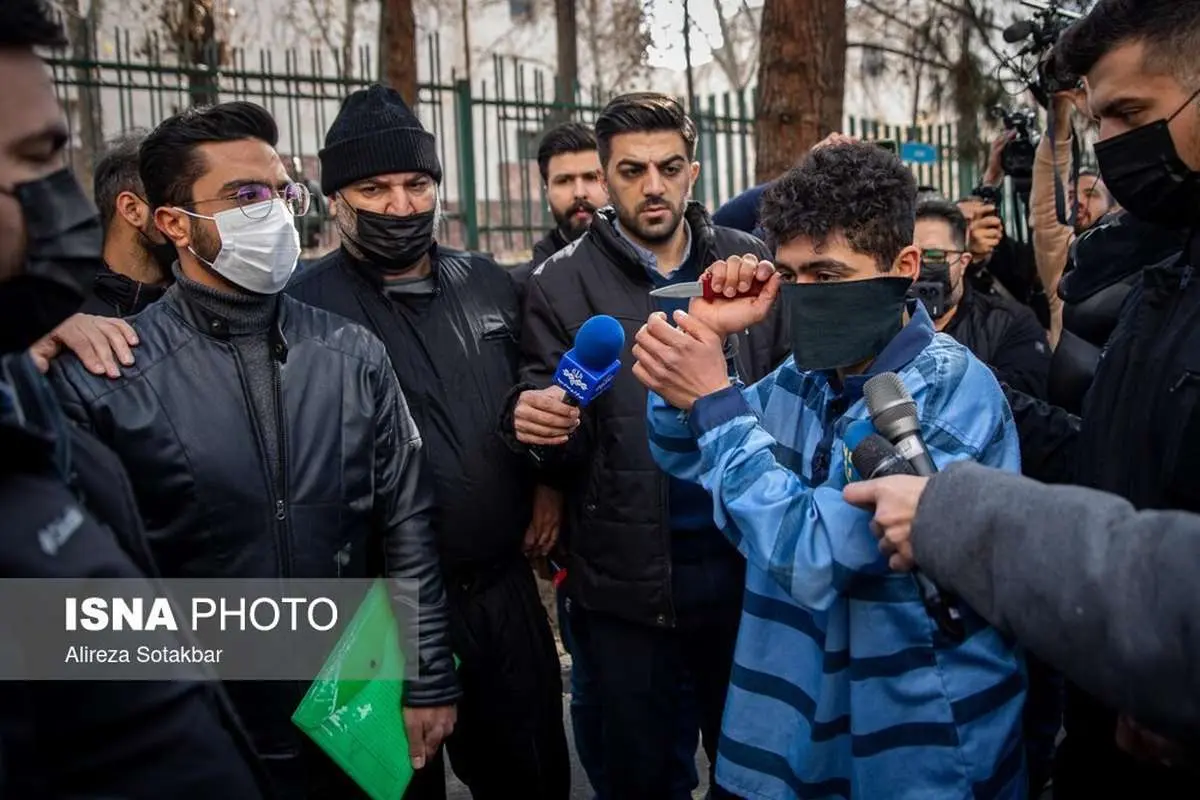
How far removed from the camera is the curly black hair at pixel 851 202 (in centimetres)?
247

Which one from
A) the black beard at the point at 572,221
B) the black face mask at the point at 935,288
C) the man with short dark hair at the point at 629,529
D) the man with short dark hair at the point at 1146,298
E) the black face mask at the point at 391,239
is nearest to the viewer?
the man with short dark hair at the point at 1146,298

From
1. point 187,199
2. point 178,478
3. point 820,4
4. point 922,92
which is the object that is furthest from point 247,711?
point 922,92

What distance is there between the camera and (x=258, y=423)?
2.73 meters

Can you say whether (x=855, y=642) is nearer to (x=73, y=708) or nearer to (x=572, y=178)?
(x=73, y=708)

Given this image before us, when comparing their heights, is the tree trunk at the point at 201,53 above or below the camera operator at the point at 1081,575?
above

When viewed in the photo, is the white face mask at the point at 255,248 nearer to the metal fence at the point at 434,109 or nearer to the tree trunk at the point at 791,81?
the tree trunk at the point at 791,81

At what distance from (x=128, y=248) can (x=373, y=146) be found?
3.13ft

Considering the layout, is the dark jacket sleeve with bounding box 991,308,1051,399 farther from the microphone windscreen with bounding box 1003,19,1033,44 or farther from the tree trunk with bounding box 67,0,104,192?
the tree trunk with bounding box 67,0,104,192

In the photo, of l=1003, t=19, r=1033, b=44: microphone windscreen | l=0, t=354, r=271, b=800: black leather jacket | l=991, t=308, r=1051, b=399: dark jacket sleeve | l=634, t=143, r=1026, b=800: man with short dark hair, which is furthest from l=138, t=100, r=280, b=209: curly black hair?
l=991, t=308, r=1051, b=399: dark jacket sleeve

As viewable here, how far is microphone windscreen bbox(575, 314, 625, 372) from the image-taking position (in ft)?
9.45

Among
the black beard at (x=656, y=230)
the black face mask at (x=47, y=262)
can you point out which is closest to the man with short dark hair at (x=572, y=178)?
the black beard at (x=656, y=230)

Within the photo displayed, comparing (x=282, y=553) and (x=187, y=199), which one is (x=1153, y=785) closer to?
(x=282, y=553)

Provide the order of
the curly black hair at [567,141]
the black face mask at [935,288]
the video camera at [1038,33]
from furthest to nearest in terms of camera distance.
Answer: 1. the curly black hair at [567,141]
2. the black face mask at [935,288]
3. the video camera at [1038,33]

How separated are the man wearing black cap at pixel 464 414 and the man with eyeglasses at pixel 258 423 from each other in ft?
1.20
